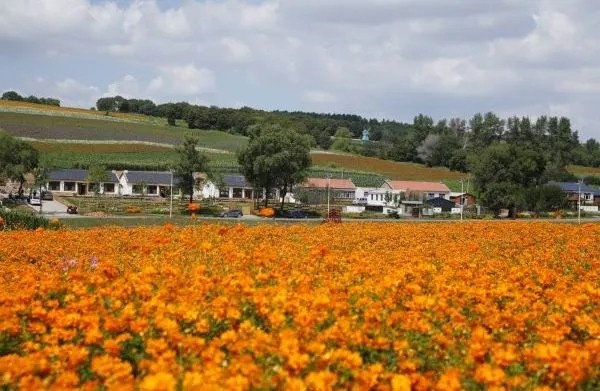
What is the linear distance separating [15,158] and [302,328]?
80.2 meters

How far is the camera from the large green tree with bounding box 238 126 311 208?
7881cm

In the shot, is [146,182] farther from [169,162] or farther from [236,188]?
[236,188]

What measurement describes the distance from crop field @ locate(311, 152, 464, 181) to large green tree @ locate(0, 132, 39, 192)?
2536 inches

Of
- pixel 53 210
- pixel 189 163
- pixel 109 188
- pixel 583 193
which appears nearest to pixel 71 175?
pixel 109 188

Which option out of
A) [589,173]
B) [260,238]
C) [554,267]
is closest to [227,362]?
[554,267]

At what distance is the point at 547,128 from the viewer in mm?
179750

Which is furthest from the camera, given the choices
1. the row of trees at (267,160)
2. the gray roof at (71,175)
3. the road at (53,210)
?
the gray roof at (71,175)

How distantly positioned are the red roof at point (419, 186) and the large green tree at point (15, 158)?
5539cm

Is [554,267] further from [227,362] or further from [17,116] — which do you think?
[17,116]

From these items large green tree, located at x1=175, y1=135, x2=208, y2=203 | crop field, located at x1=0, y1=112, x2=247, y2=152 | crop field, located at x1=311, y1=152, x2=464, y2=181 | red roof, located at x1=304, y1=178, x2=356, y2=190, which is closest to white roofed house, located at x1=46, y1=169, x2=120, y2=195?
large green tree, located at x1=175, y1=135, x2=208, y2=203

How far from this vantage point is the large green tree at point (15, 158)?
257 ft

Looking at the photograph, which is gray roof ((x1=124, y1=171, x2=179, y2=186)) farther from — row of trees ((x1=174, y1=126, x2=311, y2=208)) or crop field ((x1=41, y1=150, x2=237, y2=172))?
row of trees ((x1=174, y1=126, x2=311, y2=208))

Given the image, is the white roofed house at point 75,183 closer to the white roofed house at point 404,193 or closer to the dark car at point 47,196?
the dark car at point 47,196

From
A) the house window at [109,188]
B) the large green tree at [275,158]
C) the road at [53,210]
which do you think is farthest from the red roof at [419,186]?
the road at [53,210]
